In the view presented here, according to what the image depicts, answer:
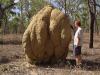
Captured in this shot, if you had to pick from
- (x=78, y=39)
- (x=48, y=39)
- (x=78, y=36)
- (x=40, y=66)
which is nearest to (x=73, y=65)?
(x=78, y=39)

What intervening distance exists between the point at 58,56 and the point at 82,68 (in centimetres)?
222

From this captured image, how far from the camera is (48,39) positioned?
16859 millimetres

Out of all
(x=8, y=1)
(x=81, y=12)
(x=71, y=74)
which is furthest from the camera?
(x=81, y=12)

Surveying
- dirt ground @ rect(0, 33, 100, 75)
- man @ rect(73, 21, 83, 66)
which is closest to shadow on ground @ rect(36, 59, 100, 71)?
dirt ground @ rect(0, 33, 100, 75)

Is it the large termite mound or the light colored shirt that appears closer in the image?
the light colored shirt

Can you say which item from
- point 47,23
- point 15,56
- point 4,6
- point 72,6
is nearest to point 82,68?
point 47,23

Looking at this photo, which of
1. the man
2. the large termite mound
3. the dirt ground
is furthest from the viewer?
the large termite mound

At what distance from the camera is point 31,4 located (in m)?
58.6

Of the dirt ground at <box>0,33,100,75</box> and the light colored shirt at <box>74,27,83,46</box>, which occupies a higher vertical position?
the light colored shirt at <box>74,27,83,46</box>

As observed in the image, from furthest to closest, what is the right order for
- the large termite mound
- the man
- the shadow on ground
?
the large termite mound
the man
the shadow on ground

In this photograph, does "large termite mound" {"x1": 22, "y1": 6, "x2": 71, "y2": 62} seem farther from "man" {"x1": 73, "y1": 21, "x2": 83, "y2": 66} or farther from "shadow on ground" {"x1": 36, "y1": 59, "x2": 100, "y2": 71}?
"man" {"x1": 73, "y1": 21, "x2": 83, "y2": 66}

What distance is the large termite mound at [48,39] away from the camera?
54.6 ft

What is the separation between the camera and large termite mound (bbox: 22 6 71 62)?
16.7 m

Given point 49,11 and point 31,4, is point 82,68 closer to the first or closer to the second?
point 49,11
